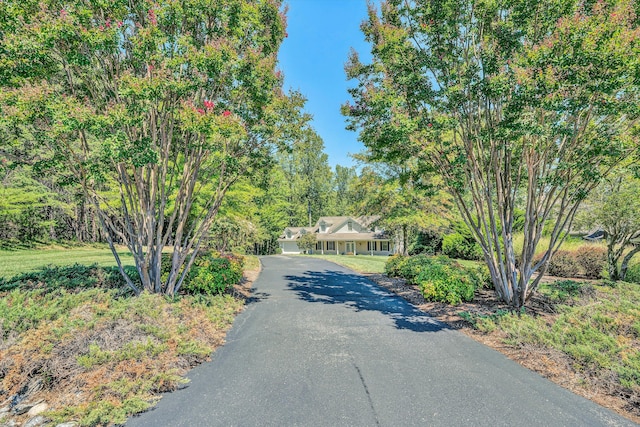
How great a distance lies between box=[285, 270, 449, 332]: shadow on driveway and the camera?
6758mm

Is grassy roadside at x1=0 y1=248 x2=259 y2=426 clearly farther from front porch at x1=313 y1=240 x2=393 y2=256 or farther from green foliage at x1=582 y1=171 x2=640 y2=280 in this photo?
front porch at x1=313 y1=240 x2=393 y2=256

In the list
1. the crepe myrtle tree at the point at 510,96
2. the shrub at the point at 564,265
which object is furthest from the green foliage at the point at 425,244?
the crepe myrtle tree at the point at 510,96

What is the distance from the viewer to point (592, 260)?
1330 cm

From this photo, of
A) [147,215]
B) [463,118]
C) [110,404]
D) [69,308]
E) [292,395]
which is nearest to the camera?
[110,404]

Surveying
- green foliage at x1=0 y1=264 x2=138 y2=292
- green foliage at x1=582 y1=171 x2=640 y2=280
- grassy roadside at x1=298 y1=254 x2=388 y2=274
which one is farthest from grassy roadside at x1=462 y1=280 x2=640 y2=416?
green foliage at x1=0 y1=264 x2=138 y2=292

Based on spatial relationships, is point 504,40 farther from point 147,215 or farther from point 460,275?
point 147,215

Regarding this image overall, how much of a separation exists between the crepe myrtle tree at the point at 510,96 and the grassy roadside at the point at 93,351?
20.3 feet

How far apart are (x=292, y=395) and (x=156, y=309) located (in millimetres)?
3728

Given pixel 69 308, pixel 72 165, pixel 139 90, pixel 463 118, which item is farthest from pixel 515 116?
pixel 69 308

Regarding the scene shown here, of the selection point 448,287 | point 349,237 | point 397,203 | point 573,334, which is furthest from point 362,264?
point 349,237

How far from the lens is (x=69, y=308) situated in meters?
5.75

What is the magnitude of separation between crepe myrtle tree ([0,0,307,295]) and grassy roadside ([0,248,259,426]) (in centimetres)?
154

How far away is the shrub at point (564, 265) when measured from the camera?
1388 cm

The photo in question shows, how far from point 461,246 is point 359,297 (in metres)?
16.5
